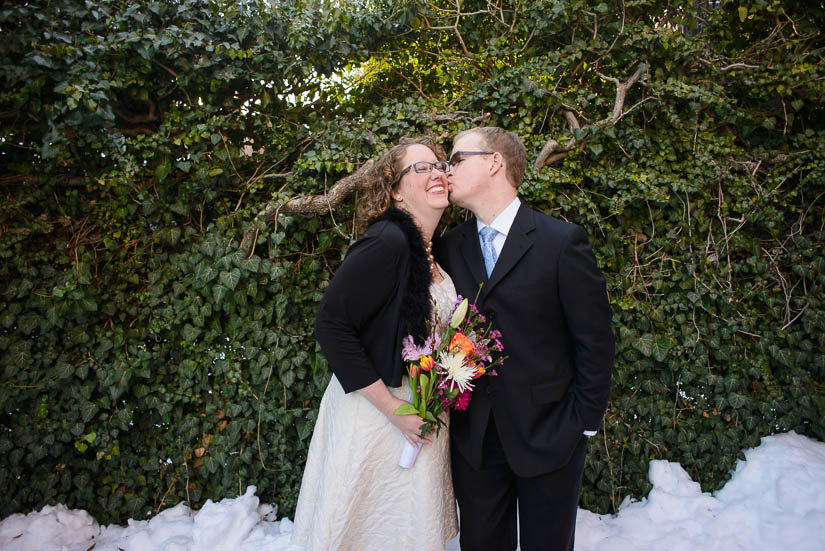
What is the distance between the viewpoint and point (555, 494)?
1.81 metres

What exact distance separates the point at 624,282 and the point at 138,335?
10.1 ft

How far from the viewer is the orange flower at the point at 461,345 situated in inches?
61.6

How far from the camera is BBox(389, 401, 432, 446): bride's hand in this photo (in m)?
1.68

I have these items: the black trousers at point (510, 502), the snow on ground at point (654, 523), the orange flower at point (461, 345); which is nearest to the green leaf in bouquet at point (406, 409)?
the orange flower at point (461, 345)

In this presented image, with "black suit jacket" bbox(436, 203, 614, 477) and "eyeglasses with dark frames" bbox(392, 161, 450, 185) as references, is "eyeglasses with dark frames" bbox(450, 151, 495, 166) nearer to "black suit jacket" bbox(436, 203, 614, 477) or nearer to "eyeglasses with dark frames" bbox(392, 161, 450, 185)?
"eyeglasses with dark frames" bbox(392, 161, 450, 185)

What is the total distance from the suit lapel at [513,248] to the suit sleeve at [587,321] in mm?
154

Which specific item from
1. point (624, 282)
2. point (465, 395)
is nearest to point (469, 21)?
point (624, 282)

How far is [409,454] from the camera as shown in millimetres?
1742

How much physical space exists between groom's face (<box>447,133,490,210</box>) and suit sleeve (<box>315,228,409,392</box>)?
417mm

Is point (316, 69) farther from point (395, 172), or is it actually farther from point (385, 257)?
point (385, 257)

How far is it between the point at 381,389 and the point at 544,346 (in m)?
0.66

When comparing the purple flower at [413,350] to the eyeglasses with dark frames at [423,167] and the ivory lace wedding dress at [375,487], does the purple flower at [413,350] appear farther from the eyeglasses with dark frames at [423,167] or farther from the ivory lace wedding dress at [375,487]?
the eyeglasses with dark frames at [423,167]

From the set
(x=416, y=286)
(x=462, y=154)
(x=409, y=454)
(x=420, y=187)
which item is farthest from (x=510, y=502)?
(x=462, y=154)

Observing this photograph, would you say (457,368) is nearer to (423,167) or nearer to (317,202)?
(423,167)
